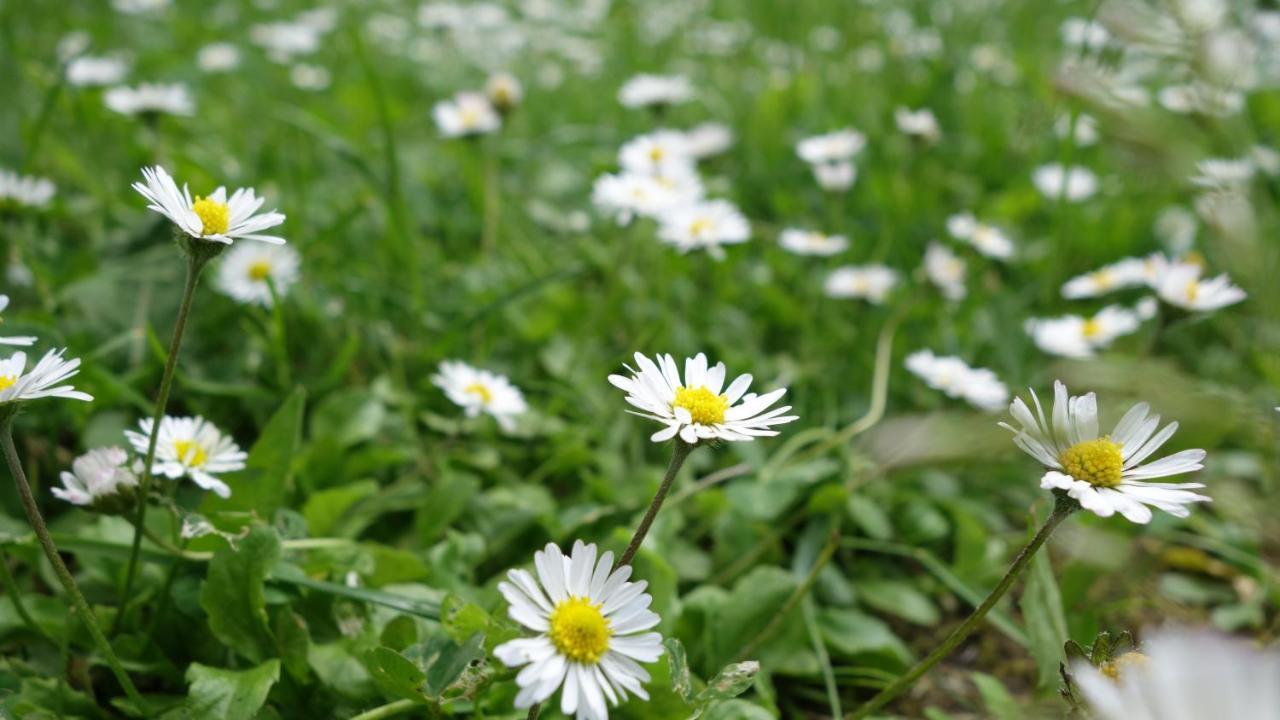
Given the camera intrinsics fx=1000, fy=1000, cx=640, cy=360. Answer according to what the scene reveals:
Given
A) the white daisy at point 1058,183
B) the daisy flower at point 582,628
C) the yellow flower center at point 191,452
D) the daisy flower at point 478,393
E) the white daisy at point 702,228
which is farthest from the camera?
the white daisy at point 1058,183

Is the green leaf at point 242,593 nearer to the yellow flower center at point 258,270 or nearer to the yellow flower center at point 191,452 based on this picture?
the yellow flower center at point 191,452

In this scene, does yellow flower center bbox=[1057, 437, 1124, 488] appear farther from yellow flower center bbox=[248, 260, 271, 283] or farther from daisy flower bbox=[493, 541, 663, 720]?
yellow flower center bbox=[248, 260, 271, 283]

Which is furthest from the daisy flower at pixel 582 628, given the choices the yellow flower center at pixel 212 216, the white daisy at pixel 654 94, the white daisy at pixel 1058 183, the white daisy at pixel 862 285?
the white daisy at pixel 1058 183

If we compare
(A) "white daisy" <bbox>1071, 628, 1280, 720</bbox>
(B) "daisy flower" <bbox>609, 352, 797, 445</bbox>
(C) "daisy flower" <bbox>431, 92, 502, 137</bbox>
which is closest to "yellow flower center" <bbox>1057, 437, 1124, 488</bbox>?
(B) "daisy flower" <bbox>609, 352, 797, 445</bbox>

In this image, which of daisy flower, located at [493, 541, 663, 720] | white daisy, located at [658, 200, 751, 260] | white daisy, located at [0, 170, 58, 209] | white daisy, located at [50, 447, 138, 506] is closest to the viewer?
daisy flower, located at [493, 541, 663, 720]

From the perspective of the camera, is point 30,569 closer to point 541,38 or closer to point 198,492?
point 198,492

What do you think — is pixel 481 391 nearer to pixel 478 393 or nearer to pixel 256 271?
pixel 478 393

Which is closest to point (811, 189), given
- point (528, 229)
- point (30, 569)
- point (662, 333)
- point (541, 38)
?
point (528, 229)

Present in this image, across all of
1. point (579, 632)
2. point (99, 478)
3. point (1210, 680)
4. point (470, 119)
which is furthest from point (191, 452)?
point (470, 119)
